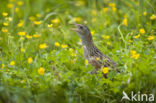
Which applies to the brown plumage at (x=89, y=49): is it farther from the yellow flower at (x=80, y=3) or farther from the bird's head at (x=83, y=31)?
the yellow flower at (x=80, y=3)

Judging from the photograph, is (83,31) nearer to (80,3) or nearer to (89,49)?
(89,49)

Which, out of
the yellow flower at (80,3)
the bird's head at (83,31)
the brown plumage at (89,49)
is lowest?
the brown plumage at (89,49)

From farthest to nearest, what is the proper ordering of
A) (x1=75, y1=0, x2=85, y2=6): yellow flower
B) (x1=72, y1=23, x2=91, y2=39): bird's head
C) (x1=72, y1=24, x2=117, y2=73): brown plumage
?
(x1=75, y1=0, x2=85, y2=6): yellow flower
(x1=72, y1=23, x2=91, y2=39): bird's head
(x1=72, y1=24, x2=117, y2=73): brown plumage

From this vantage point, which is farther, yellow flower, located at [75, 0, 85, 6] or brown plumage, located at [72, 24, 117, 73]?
yellow flower, located at [75, 0, 85, 6]

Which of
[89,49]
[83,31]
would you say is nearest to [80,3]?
[83,31]

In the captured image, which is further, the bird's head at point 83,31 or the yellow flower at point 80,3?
the yellow flower at point 80,3

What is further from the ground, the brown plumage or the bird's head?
the bird's head

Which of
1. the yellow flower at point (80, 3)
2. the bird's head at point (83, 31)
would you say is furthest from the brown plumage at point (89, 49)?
the yellow flower at point (80, 3)

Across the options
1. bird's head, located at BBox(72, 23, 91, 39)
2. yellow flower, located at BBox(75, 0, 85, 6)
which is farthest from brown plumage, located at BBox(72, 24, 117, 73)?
yellow flower, located at BBox(75, 0, 85, 6)

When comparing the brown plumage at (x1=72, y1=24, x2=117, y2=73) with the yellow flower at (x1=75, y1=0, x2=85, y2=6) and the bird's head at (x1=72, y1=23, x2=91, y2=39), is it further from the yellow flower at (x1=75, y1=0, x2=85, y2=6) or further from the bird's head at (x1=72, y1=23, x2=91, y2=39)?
the yellow flower at (x1=75, y1=0, x2=85, y2=6)

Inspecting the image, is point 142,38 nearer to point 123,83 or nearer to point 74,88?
point 123,83

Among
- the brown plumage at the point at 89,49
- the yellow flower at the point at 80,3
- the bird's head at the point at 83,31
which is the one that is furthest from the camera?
the yellow flower at the point at 80,3

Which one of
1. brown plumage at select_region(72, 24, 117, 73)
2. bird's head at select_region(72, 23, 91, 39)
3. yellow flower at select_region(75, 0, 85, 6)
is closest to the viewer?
brown plumage at select_region(72, 24, 117, 73)

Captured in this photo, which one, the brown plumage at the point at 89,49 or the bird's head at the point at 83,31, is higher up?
the bird's head at the point at 83,31
